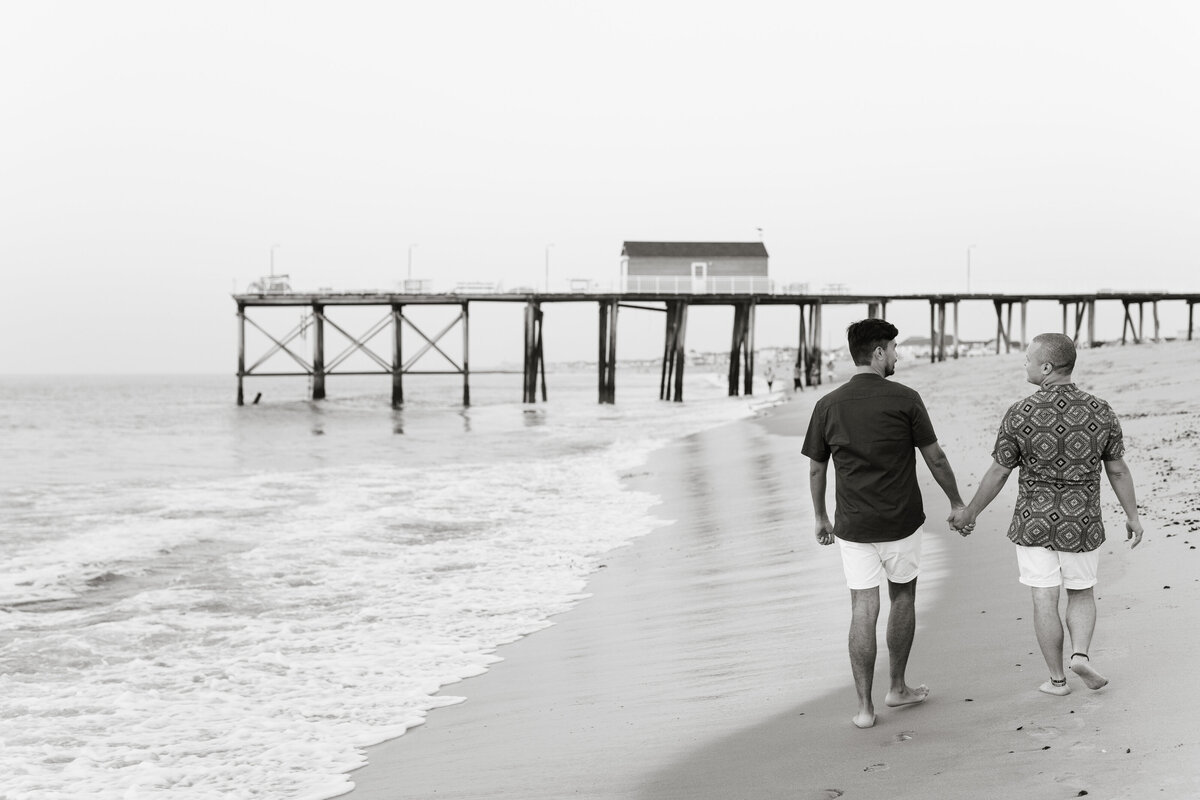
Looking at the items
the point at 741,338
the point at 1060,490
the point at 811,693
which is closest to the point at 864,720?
the point at 811,693

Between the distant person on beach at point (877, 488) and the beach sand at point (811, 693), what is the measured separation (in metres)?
0.31

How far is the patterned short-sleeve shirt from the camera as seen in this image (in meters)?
3.86

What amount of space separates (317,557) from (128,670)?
3.63m

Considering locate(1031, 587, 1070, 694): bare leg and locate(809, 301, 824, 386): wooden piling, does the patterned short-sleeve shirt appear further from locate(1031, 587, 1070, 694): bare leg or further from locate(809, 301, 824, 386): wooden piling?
locate(809, 301, 824, 386): wooden piling

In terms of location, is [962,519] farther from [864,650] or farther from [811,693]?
[811,693]

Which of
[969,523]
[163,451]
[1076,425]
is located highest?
[1076,425]

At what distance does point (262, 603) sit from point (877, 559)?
543cm

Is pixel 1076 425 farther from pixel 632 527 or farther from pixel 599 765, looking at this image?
pixel 632 527

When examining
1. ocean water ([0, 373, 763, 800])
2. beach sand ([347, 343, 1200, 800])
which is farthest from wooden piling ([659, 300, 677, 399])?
beach sand ([347, 343, 1200, 800])

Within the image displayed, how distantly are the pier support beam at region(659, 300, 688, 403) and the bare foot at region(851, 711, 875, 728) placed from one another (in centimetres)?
3764

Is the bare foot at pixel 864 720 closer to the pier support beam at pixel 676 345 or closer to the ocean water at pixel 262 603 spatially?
the ocean water at pixel 262 603

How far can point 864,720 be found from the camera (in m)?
3.89

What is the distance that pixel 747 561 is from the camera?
798 centimetres

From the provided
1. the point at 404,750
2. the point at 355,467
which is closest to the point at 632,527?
the point at 404,750
